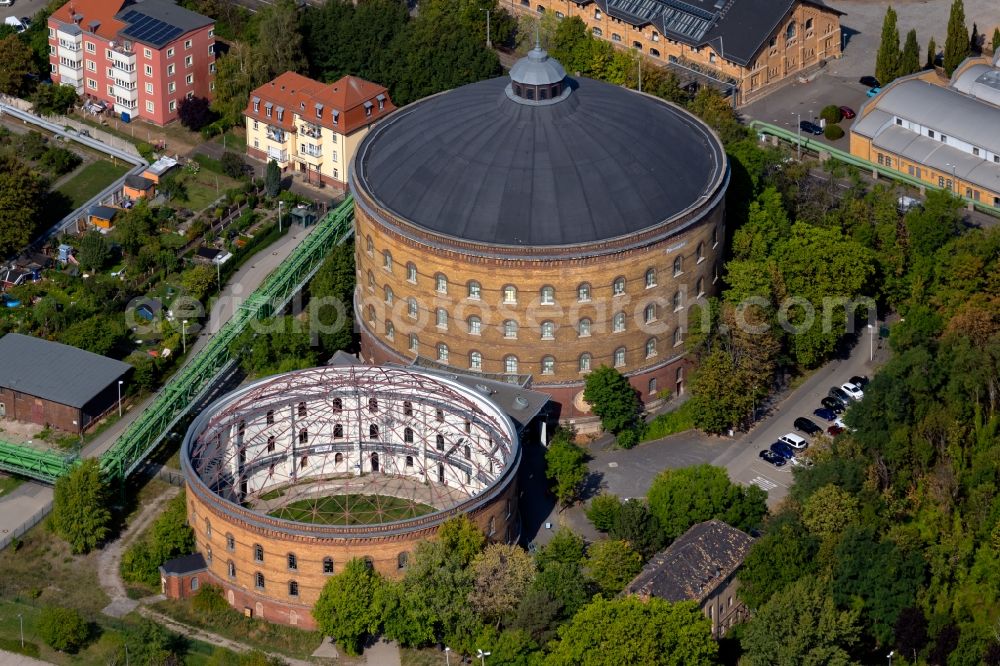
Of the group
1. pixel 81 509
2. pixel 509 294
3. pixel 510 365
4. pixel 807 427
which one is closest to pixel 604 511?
pixel 510 365

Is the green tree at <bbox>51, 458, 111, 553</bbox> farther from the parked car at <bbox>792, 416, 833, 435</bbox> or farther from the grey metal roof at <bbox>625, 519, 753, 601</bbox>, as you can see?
the parked car at <bbox>792, 416, 833, 435</bbox>

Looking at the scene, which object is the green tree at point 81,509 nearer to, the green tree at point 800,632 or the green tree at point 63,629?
the green tree at point 63,629

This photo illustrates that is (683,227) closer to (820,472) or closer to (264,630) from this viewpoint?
(820,472)

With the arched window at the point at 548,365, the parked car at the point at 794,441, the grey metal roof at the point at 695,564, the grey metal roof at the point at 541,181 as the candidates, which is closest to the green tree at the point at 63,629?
the grey metal roof at the point at 695,564

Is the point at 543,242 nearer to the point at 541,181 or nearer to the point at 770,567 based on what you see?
the point at 541,181

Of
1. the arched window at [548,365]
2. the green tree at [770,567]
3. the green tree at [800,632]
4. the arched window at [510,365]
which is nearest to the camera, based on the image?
the green tree at [800,632]
